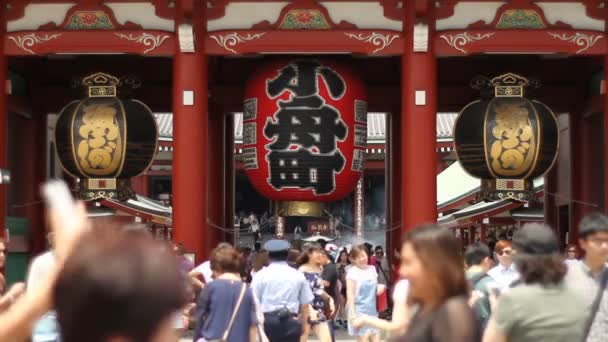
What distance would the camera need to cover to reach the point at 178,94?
1499cm

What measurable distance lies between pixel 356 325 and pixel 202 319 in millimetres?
2874

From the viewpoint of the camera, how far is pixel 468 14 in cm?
1509

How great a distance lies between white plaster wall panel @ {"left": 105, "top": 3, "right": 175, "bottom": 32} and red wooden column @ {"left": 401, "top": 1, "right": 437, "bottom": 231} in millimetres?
3331

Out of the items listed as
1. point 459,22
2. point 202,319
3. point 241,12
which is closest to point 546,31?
point 459,22

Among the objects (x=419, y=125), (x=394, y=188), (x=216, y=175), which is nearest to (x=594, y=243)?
(x=419, y=125)

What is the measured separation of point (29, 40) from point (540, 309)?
11977 millimetres

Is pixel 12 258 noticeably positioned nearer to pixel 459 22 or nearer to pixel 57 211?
pixel 459 22

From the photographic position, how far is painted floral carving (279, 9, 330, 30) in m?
15.2

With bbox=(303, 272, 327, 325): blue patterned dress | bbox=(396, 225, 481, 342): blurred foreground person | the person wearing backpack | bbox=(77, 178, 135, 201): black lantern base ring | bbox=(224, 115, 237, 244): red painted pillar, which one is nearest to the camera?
bbox=(396, 225, 481, 342): blurred foreground person

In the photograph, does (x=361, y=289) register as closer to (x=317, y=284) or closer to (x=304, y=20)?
(x=317, y=284)

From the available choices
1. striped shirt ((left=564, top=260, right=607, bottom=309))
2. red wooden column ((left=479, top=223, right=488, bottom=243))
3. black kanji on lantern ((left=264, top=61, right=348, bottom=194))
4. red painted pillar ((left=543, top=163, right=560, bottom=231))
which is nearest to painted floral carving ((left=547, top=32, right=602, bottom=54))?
black kanji on lantern ((left=264, top=61, right=348, bottom=194))

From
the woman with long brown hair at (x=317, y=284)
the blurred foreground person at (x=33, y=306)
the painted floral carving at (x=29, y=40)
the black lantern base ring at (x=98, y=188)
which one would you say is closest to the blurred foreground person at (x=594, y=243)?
the blurred foreground person at (x=33, y=306)

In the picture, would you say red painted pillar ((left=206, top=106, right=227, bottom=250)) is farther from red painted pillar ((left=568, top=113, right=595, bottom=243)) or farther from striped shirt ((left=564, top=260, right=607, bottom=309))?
striped shirt ((left=564, top=260, right=607, bottom=309))

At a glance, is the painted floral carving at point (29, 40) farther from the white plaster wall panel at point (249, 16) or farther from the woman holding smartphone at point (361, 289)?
the woman holding smartphone at point (361, 289)
